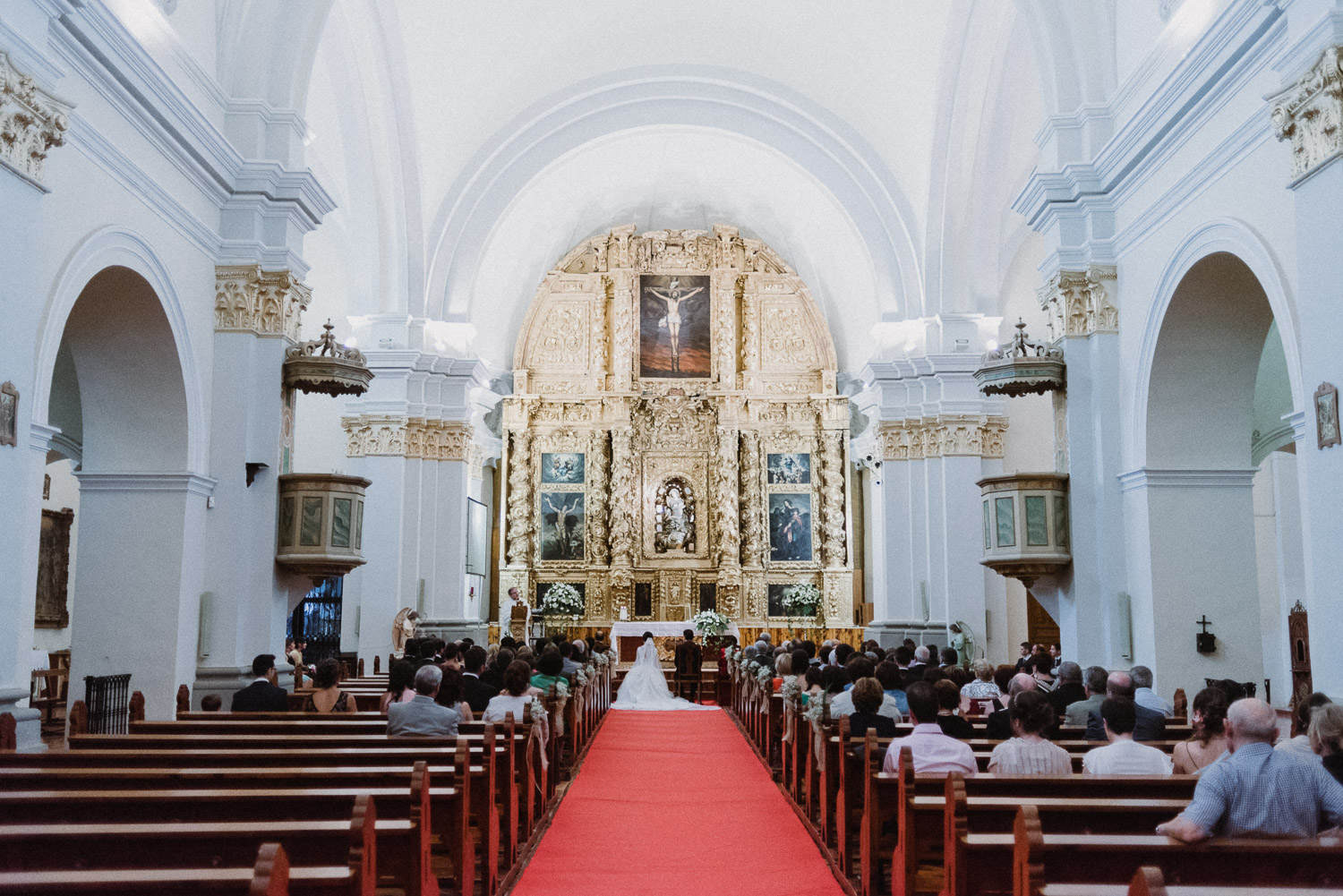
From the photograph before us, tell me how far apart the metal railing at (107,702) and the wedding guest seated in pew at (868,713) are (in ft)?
18.4

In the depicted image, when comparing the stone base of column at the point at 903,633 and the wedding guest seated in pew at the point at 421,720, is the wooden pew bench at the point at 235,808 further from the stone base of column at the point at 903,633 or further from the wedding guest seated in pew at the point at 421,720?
the stone base of column at the point at 903,633

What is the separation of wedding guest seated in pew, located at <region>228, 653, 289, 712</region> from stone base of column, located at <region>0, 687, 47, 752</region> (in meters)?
1.48

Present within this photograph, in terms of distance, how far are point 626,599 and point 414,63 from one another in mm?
11163

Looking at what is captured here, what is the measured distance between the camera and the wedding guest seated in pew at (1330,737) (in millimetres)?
4273

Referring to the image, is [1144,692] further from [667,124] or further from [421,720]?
[667,124]

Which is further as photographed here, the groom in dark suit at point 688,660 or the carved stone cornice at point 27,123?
the groom in dark suit at point 688,660

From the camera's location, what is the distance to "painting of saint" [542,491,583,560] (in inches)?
916

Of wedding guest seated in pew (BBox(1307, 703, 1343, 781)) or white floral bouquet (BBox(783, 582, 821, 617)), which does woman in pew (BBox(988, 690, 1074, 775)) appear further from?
white floral bouquet (BBox(783, 582, 821, 617))

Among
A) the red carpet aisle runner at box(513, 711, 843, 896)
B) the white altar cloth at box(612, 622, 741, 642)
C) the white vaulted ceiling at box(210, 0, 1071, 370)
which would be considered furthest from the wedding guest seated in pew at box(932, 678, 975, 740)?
the white altar cloth at box(612, 622, 741, 642)

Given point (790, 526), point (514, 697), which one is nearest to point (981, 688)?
point (514, 697)

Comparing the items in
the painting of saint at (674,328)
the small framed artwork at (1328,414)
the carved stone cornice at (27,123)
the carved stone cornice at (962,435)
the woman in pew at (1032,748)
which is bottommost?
the woman in pew at (1032,748)

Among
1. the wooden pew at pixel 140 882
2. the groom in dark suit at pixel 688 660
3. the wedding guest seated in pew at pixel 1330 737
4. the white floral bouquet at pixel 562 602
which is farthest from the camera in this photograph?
the white floral bouquet at pixel 562 602

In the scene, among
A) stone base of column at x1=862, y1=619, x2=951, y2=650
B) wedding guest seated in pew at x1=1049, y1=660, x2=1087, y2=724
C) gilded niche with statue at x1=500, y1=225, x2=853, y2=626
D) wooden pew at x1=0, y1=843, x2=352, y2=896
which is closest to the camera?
wooden pew at x1=0, y1=843, x2=352, y2=896

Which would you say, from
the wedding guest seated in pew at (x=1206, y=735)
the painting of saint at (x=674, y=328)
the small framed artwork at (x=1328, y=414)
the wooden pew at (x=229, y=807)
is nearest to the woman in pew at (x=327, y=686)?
the small framed artwork at (x=1328, y=414)
